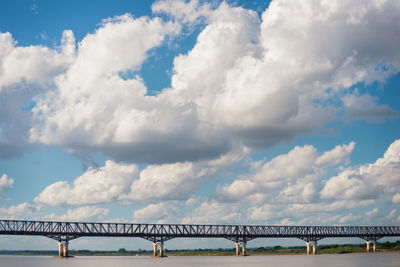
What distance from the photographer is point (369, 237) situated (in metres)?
184

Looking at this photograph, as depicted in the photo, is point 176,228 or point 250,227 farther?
point 250,227

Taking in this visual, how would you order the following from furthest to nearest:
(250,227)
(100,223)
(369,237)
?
1. (369,237)
2. (250,227)
3. (100,223)

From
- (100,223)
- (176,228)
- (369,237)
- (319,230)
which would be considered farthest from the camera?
(369,237)

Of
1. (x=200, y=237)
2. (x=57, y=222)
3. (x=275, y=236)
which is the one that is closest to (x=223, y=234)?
(x=200, y=237)

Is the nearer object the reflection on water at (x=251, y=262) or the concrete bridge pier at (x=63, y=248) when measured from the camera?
the reflection on water at (x=251, y=262)

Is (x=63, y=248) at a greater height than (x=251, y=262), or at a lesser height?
lesser

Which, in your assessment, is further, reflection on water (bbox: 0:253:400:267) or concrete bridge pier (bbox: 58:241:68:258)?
concrete bridge pier (bbox: 58:241:68:258)

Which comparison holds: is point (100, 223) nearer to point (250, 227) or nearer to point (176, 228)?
point (176, 228)

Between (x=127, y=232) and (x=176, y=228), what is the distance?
55.0 ft

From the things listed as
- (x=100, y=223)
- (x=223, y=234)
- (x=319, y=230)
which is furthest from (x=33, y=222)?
(x=319, y=230)

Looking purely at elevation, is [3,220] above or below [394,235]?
above

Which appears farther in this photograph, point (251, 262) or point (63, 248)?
point (63, 248)

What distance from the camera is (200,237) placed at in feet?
489

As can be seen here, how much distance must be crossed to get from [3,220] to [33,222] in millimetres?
8403
